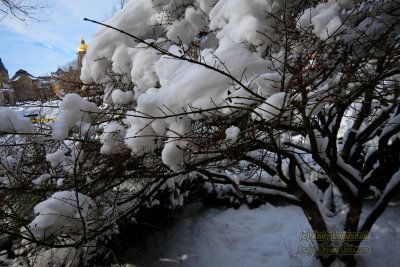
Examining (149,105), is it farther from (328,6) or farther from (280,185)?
(280,185)

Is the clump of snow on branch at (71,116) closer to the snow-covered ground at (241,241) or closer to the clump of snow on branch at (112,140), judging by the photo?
the clump of snow on branch at (112,140)

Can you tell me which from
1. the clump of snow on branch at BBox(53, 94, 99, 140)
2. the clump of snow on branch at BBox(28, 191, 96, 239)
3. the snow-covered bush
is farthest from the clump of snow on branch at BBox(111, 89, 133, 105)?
the clump of snow on branch at BBox(28, 191, 96, 239)

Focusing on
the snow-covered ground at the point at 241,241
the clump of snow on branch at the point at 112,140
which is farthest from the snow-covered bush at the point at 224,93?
the snow-covered ground at the point at 241,241

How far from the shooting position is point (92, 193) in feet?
9.39

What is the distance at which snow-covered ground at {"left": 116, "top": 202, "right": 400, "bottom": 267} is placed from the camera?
453 cm

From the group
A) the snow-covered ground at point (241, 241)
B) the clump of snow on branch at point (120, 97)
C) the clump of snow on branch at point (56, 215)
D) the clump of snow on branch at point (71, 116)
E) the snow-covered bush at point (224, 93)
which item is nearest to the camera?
the snow-covered bush at point (224, 93)

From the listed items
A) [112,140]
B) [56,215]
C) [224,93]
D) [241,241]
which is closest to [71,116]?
[112,140]

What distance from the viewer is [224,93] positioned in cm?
198

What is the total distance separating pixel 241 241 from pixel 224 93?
13.5ft

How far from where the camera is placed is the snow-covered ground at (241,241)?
14.9ft

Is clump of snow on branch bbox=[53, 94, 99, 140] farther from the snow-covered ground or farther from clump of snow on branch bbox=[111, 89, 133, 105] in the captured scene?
the snow-covered ground

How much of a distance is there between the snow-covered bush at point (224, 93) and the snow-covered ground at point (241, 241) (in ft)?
2.88

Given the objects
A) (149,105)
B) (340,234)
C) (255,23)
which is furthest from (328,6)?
(340,234)

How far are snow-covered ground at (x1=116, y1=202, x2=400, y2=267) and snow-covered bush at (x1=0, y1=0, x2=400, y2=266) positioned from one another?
0.88m
